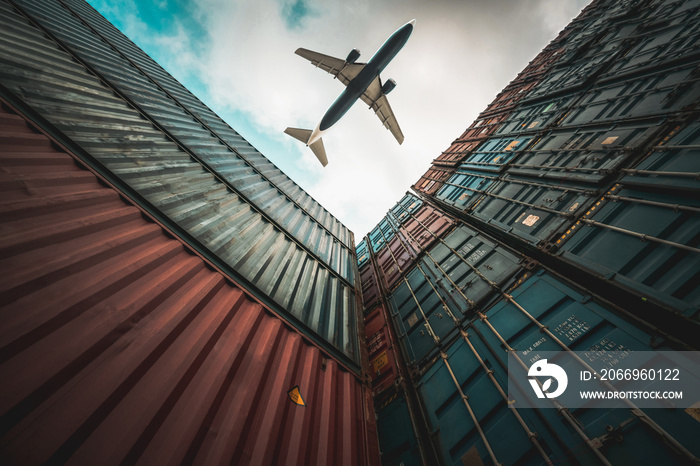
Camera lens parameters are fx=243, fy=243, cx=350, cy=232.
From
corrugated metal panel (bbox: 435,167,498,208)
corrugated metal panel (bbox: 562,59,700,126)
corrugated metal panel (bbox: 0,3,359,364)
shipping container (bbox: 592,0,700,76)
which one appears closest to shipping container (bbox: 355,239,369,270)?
corrugated metal panel (bbox: 435,167,498,208)

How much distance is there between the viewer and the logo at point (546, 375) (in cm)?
368

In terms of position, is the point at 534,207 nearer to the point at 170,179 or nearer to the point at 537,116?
the point at 537,116

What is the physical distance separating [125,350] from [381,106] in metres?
19.0

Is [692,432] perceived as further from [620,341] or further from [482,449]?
[482,449]

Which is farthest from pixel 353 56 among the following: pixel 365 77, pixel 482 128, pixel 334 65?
pixel 482 128

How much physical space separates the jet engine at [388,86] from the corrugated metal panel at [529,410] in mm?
15299

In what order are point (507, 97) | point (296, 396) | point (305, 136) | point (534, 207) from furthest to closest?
point (507, 97) → point (305, 136) → point (534, 207) → point (296, 396)

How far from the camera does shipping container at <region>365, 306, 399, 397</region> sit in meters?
6.26

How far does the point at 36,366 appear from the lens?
1.98 metres

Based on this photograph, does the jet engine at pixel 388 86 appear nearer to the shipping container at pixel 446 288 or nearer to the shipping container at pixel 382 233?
the shipping container at pixel 382 233

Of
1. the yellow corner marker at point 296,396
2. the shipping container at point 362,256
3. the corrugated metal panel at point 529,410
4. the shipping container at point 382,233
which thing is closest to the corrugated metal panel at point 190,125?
the shipping container at point 362,256

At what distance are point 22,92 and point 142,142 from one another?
165 cm

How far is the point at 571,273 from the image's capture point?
5012mm

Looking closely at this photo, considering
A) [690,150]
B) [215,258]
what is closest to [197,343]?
[215,258]
